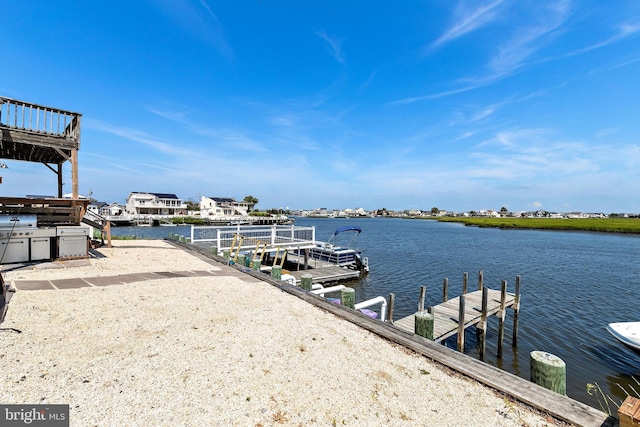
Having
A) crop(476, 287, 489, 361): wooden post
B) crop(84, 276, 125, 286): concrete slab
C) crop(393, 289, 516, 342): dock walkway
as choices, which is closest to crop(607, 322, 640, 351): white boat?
crop(393, 289, 516, 342): dock walkway

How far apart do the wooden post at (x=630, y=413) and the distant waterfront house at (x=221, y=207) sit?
84952mm

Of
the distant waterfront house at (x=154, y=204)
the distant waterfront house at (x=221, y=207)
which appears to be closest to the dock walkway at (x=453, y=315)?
the distant waterfront house at (x=154, y=204)

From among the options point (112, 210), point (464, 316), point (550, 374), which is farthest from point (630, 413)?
point (112, 210)

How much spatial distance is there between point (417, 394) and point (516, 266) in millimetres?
24829

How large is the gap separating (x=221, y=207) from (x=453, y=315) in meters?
87.6

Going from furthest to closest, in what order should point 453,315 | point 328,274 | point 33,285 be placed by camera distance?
point 328,274 → point 453,315 → point 33,285

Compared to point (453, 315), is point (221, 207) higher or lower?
higher

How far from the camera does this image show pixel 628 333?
8.56 meters

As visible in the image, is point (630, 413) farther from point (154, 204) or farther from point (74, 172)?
point (154, 204)

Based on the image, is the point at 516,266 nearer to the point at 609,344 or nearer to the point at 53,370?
the point at 609,344

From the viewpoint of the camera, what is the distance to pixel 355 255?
65.0 ft

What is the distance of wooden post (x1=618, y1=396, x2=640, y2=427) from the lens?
2.42 m

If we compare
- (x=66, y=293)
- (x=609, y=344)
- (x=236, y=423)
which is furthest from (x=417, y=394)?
(x=609, y=344)

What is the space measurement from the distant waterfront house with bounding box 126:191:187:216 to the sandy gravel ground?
7492 cm
